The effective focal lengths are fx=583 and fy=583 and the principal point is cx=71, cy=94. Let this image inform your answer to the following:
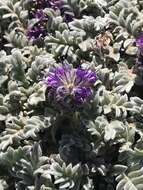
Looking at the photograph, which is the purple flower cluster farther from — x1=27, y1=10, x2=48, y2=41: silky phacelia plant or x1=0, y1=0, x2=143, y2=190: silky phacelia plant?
x1=27, y1=10, x2=48, y2=41: silky phacelia plant

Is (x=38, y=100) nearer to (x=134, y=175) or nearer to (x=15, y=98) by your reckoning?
(x=15, y=98)

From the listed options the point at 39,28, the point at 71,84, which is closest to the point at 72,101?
the point at 71,84

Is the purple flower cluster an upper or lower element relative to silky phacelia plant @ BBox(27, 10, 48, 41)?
lower

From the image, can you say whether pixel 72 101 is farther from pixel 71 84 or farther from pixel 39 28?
pixel 39 28

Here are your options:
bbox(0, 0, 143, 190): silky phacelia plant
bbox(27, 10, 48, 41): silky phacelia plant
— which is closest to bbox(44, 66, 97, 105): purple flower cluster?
bbox(0, 0, 143, 190): silky phacelia plant

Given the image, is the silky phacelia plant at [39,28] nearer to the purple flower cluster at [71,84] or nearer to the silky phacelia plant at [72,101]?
the silky phacelia plant at [72,101]

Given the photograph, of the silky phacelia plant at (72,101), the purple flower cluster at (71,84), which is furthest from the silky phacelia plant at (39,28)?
the purple flower cluster at (71,84)

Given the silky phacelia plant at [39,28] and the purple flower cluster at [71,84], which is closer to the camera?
the purple flower cluster at [71,84]

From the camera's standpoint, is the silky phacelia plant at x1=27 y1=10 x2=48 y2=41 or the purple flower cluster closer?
the purple flower cluster
